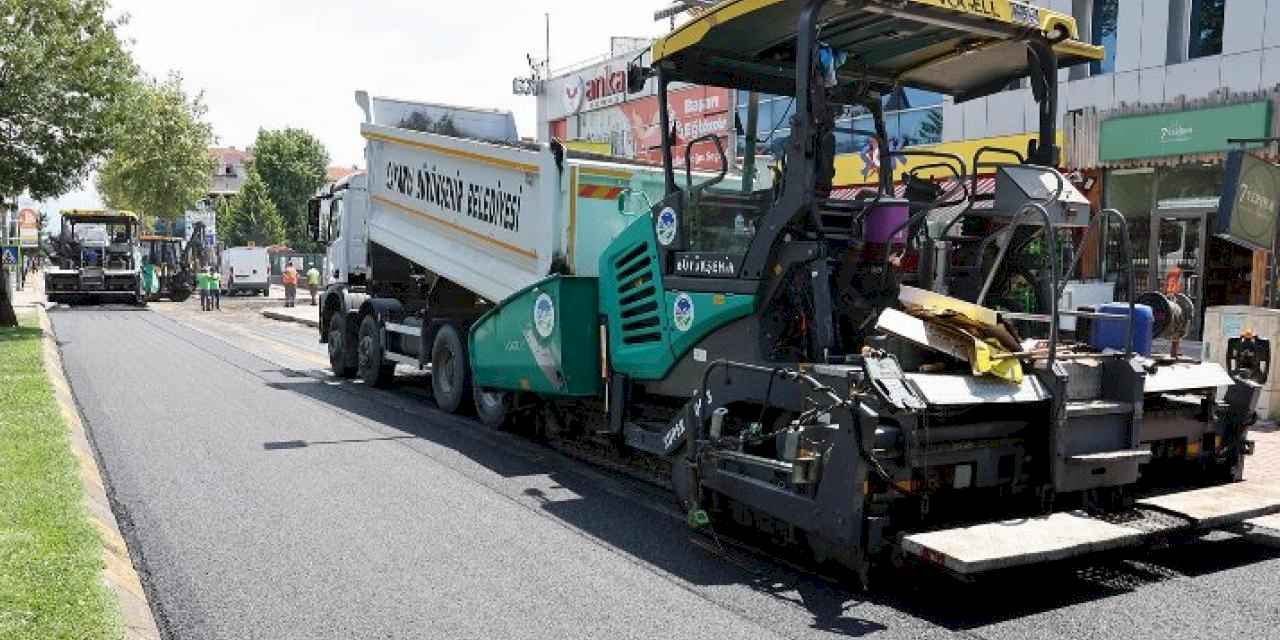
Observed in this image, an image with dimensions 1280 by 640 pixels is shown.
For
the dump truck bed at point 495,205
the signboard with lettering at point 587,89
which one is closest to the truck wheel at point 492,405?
the dump truck bed at point 495,205

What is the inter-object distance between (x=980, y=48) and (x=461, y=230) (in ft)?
19.0

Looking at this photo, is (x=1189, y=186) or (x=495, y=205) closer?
(x=495, y=205)

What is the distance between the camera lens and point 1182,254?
49.4 feet

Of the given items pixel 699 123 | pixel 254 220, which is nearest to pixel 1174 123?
pixel 699 123

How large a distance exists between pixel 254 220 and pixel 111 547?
222 feet

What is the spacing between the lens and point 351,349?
13242 mm

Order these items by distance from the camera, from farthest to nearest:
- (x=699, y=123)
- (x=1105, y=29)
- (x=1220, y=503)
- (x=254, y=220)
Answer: (x=254, y=220)
(x=1105, y=29)
(x=699, y=123)
(x=1220, y=503)

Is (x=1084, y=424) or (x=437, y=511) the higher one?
(x=1084, y=424)

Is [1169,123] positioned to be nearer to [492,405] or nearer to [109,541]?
[492,405]

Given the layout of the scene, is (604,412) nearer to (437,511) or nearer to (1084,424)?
(437,511)

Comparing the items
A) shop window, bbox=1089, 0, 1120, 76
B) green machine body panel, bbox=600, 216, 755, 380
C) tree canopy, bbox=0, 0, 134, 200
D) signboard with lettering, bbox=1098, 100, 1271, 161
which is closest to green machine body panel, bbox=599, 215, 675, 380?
green machine body panel, bbox=600, 216, 755, 380

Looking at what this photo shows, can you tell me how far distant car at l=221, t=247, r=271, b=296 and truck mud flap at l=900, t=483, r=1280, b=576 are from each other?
41735mm

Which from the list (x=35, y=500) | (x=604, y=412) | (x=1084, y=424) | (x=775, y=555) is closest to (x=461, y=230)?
(x=604, y=412)

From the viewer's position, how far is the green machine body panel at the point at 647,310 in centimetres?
635
